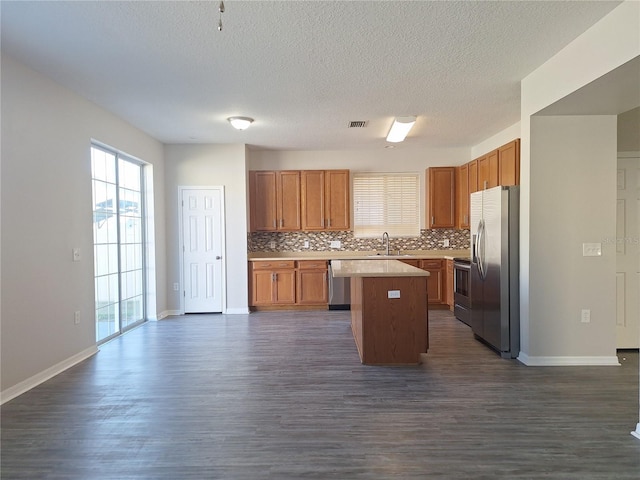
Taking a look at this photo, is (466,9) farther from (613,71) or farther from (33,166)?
(33,166)

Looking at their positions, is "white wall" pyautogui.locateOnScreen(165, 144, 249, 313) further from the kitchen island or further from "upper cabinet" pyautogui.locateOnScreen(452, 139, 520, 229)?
"upper cabinet" pyautogui.locateOnScreen(452, 139, 520, 229)

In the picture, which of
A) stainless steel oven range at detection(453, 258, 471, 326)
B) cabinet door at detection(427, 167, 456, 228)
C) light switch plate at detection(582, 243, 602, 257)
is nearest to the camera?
light switch plate at detection(582, 243, 602, 257)

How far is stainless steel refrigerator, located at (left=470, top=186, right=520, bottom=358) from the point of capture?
3285 mm

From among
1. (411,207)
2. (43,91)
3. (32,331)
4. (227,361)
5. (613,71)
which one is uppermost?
(43,91)

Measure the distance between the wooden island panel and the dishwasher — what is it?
94.8 inches

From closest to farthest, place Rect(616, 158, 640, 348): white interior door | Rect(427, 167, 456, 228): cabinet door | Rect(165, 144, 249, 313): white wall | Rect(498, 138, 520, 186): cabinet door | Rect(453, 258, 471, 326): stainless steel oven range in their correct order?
Rect(616, 158, 640, 348): white interior door
Rect(498, 138, 520, 186): cabinet door
Rect(453, 258, 471, 326): stainless steel oven range
Rect(165, 144, 249, 313): white wall
Rect(427, 167, 456, 228): cabinet door

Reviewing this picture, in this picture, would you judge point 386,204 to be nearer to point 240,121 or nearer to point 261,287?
point 261,287

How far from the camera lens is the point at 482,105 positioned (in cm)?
385

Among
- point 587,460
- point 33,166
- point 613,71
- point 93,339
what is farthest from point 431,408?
point 33,166

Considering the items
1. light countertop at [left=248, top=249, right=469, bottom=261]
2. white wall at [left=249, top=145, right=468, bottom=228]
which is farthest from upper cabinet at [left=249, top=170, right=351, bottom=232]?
light countertop at [left=248, top=249, right=469, bottom=261]

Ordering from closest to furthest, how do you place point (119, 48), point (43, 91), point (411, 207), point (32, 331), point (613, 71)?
point (613, 71) < point (119, 48) < point (32, 331) < point (43, 91) < point (411, 207)

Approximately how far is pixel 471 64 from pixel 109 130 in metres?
3.85

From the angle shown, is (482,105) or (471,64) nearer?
(471,64)

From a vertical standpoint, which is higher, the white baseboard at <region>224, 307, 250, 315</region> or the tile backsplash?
the tile backsplash
